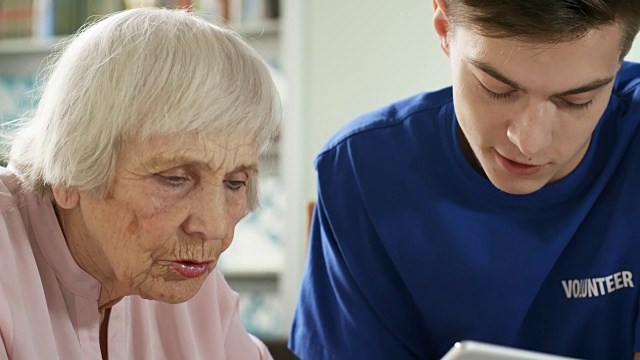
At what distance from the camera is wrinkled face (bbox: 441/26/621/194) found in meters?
1.22

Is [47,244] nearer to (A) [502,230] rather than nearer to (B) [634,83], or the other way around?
(A) [502,230]

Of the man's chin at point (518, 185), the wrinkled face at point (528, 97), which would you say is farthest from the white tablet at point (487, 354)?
the man's chin at point (518, 185)

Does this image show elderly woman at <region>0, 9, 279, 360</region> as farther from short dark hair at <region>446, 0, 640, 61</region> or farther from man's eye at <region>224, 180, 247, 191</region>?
short dark hair at <region>446, 0, 640, 61</region>

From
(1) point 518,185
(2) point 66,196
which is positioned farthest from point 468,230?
(2) point 66,196

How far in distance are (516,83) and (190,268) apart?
0.54m

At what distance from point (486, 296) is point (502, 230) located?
0.12 m

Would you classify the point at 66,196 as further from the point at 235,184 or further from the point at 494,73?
the point at 494,73

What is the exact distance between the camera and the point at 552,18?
1.21 m

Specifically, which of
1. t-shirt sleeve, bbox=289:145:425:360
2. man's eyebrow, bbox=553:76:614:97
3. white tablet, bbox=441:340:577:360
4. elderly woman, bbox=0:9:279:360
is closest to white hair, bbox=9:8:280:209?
elderly woman, bbox=0:9:279:360

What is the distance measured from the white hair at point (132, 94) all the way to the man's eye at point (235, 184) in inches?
2.9

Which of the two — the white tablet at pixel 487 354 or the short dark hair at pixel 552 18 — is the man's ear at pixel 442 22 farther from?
the white tablet at pixel 487 354

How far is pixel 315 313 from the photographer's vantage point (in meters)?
1.65

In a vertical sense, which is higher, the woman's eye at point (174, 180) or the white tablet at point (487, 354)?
the woman's eye at point (174, 180)

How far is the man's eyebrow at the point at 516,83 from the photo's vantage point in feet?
4.05
